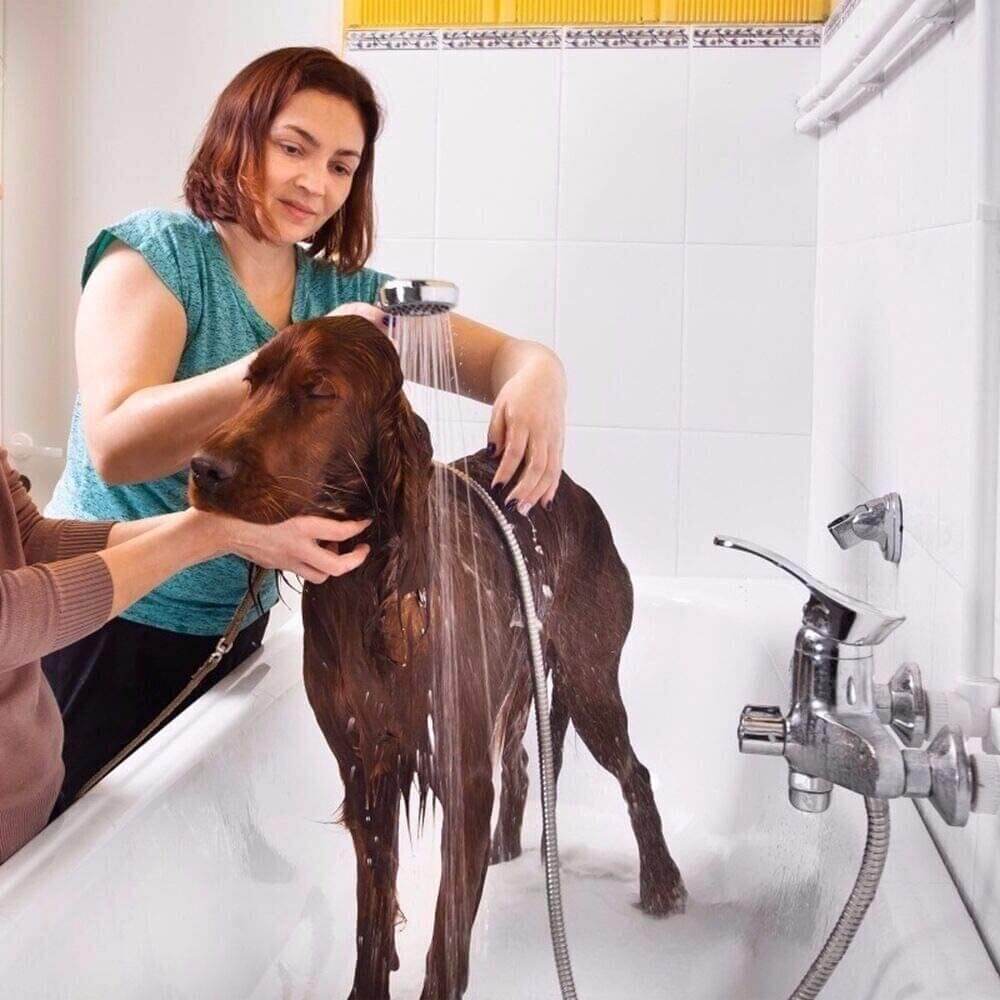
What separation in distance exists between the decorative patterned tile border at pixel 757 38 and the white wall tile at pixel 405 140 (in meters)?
0.37

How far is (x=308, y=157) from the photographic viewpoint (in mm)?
1200

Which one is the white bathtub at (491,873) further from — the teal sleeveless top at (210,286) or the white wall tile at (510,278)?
the white wall tile at (510,278)

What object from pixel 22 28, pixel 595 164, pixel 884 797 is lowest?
pixel 884 797

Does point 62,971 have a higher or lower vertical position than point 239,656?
lower

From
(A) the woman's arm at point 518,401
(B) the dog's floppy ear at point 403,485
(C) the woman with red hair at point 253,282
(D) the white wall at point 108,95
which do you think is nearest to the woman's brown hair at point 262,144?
(C) the woman with red hair at point 253,282

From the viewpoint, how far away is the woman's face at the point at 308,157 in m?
1.20

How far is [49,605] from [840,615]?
61cm

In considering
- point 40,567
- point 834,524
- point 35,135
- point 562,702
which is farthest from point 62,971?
point 35,135

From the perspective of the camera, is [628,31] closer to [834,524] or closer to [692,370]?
[692,370]

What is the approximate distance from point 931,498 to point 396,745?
21.7 inches

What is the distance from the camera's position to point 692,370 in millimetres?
1747

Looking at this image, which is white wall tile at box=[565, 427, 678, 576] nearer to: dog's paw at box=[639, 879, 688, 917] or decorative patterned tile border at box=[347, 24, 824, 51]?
dog's paw at box=[639, 879, 688, 917]

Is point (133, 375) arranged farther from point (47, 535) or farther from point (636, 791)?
point (636, 791)

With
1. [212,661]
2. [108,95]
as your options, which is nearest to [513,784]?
[212,661]
